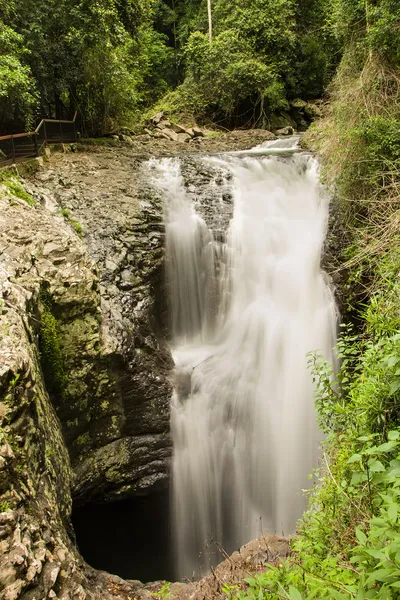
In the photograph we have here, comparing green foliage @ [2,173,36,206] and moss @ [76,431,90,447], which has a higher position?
green foliage @ [2,173,36,206]

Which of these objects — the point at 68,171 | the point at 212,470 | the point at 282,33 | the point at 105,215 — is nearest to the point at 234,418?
the point at 212,470

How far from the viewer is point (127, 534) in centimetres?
675

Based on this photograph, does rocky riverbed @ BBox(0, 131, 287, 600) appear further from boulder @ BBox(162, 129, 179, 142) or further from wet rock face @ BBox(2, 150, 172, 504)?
boulder @ BBox(162, 129, 179, 142)

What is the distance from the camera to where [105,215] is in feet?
26.2

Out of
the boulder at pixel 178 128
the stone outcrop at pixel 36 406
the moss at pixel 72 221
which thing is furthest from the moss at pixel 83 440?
the boulder at pixel 178 128

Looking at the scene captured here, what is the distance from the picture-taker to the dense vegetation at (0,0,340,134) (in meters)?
11.1

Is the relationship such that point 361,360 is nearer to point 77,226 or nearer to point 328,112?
point 77,226

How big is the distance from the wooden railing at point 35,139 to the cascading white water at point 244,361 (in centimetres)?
347

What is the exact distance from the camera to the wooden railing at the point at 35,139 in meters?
8.48

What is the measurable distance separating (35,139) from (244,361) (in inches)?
295

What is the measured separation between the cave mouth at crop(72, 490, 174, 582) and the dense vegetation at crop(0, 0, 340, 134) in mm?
8529

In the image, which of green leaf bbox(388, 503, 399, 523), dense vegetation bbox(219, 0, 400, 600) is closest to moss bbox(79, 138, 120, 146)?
dense vegetation bbox(219, 0, 400, 600)

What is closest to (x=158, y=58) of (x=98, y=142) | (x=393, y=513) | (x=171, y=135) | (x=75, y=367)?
(x=171, y=135)

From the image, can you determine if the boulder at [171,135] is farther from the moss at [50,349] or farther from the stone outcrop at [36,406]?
the moss at [50,349]
